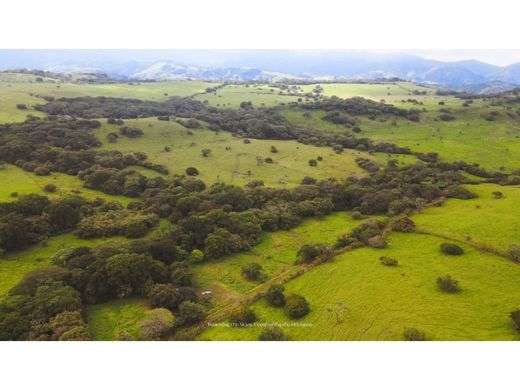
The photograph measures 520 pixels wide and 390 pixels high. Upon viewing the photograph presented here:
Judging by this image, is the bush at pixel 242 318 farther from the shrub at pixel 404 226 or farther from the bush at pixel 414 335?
the shrub at pixel 404 226

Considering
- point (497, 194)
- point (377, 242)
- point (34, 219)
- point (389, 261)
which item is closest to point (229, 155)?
point (34, 219)

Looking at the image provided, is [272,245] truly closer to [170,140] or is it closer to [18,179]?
[18,179]

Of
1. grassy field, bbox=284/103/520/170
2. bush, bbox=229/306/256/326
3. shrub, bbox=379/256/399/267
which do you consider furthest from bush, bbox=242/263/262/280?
grassy field, bbox=284/103/520/170

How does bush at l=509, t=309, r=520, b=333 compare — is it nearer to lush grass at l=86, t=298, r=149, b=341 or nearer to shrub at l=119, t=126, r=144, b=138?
lush grass at l=86, t=298, r=149, b=341

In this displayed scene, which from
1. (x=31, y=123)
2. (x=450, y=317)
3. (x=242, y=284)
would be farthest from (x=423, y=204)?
(x=31, y=123)

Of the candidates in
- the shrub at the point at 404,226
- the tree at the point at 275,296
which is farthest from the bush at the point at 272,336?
the shrub at the point at 404,226
